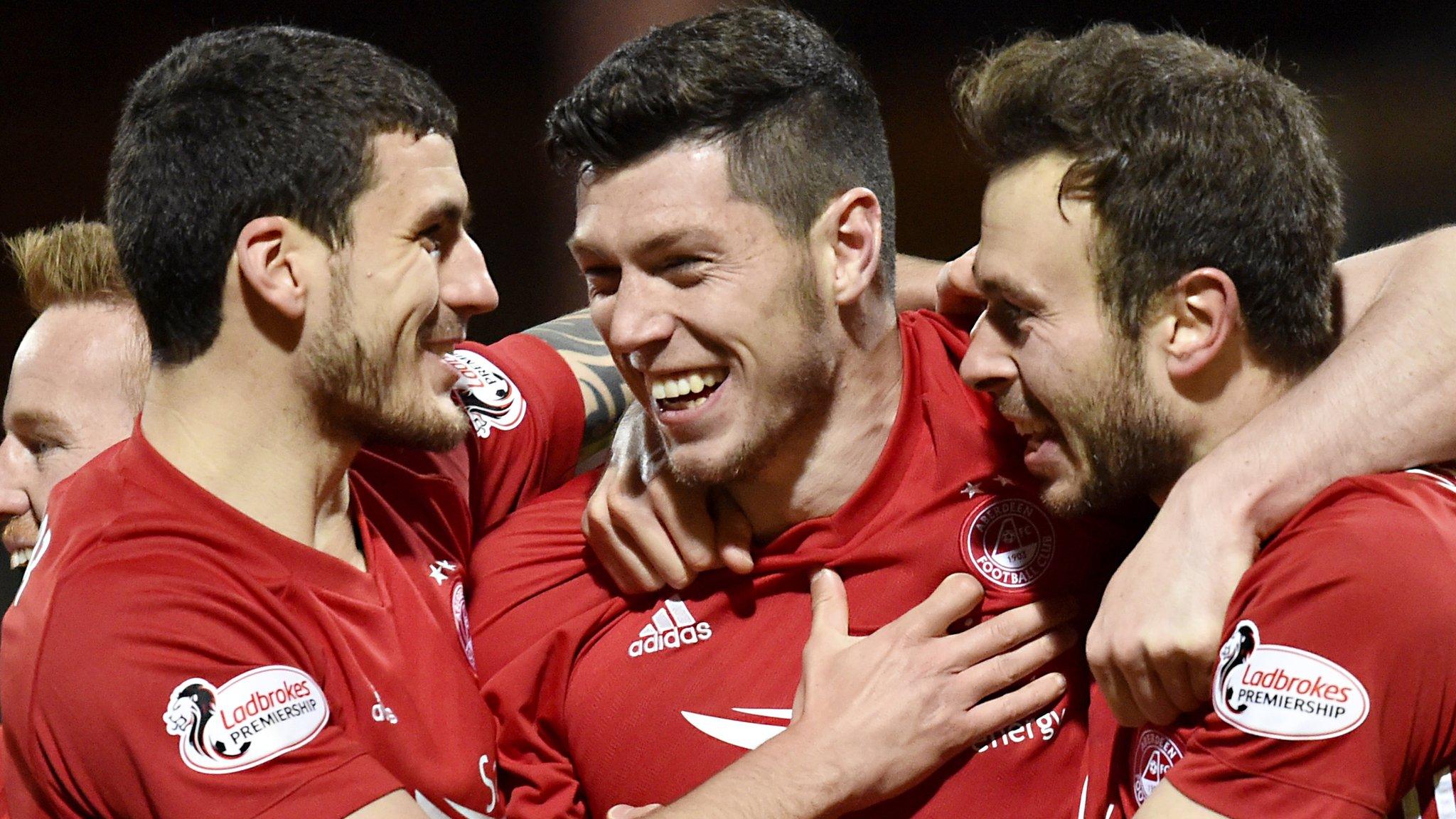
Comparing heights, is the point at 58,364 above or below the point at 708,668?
above

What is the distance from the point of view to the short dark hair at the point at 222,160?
6.75 ft

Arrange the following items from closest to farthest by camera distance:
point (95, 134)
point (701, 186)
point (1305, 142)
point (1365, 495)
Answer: point (1365, 495), point (1305, 142), point (701, 186), point (95, 134)

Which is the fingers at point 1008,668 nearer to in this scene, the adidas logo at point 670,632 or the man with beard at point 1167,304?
the man with beard at point 1167,304

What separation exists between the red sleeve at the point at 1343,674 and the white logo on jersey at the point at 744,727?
661 millimetres

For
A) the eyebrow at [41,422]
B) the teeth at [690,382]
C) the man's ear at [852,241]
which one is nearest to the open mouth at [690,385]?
the teeth at [690,382]

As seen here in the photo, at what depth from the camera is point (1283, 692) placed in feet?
5.48

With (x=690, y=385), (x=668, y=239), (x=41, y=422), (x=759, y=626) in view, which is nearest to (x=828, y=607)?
(x=759, y=626)

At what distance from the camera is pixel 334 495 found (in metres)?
2.25

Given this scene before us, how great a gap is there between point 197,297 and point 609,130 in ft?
2.19

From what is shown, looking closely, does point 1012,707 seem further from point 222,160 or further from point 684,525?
point 222,160

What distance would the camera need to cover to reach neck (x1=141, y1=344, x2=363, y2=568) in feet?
6.77

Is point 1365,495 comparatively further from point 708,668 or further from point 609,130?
point 609,130

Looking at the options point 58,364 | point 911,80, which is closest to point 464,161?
point 911,80

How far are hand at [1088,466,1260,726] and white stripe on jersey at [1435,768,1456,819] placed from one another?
0.28 m
